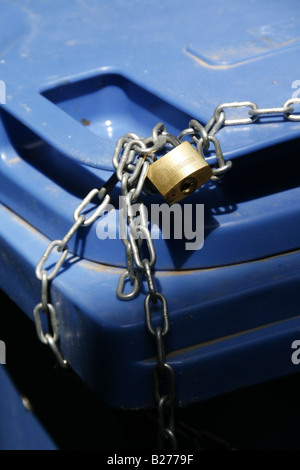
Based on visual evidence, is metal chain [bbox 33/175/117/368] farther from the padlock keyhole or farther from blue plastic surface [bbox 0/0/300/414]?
the padlock keyhole

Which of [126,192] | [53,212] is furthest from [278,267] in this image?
[53,212]

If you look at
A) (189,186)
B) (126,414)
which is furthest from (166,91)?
(126,414)

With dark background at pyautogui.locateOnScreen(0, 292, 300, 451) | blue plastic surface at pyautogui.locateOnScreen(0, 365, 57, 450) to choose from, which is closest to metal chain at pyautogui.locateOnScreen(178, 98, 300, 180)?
dark background at pyautogui.locateOnScreen(0, 292, 300, 451)

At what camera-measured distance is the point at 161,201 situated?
974 millimetres

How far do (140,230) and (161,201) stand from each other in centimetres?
8

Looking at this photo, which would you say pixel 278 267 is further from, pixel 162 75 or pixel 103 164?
pixel 162 75

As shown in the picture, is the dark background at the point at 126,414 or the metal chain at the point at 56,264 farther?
the dark background at the point at 126,414

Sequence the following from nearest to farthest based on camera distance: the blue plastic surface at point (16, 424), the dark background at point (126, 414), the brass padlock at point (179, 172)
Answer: the brass padlock at point (179, 172)
the dark background at point (126, 414)
the blue plastic surface at point (16, 424)

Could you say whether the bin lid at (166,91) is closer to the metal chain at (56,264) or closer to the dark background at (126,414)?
the metal chain at (56,264)

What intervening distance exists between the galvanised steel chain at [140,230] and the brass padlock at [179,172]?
0.09 feet

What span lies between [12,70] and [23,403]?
76cm

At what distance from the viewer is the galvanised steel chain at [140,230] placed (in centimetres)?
91

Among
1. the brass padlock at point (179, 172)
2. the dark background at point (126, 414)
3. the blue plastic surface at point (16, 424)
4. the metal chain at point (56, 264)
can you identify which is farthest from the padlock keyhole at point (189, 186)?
the blue plastic surface at point (16, 424)

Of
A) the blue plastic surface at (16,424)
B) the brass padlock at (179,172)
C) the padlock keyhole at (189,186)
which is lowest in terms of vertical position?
the blue plastic surface at (16,424)
